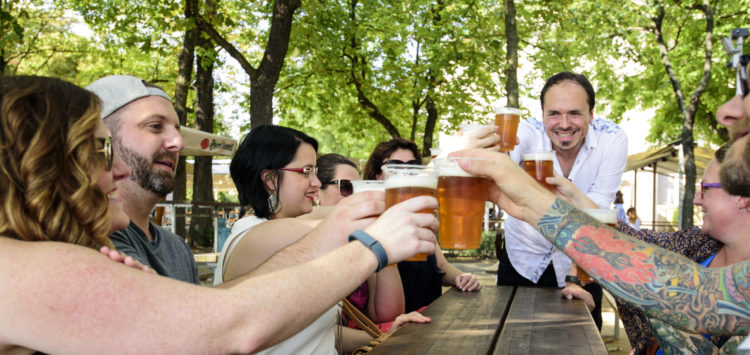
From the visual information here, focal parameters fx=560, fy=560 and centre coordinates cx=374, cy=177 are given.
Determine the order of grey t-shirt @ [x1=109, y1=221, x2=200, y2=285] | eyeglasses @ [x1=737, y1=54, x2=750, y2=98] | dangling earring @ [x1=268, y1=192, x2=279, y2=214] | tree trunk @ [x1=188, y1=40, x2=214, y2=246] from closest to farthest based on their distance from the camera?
eyeglasses @ [x1=737, y1=54, x2=750, y2=98], grey t-shirt @ [x1=109, y1=221, x2=200, y2=285], dangling earring @ [x1=268, y1=192, x2=279, y2=214], tree trunk @ [x1=188, y1=40, x2=214, y2=246]

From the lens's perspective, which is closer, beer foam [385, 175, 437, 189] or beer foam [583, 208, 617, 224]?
beer foam [385, 175, 437, 189]

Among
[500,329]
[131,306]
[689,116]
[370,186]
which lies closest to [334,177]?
[500,329]

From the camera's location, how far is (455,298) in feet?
11.0

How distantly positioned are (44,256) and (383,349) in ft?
4.32

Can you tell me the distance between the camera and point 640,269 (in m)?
1.88

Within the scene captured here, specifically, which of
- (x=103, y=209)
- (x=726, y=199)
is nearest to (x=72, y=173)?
(x=103, y=209)

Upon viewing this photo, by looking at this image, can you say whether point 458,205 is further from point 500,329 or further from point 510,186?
point 500,329

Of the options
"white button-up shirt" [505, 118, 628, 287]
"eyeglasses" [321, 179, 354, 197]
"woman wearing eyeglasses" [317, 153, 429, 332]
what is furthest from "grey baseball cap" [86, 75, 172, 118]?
"white button-up shirt" [505, 118, 628, 287]

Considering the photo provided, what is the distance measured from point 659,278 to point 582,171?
2.23 m

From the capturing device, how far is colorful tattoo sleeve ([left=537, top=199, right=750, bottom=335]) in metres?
1.80

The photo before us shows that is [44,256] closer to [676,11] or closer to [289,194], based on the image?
[289,194]

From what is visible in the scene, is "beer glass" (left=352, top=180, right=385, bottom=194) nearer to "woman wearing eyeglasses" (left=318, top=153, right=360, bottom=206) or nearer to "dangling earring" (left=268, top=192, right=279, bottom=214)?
"dangling earring" (left=268, top=192, right=279, bottom=214)

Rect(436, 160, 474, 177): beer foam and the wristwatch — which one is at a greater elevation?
Rect(436, 160, 474, 177): beer foam

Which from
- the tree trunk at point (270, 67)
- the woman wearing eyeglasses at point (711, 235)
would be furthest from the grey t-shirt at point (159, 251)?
the tree trunk at point (270, 67)
